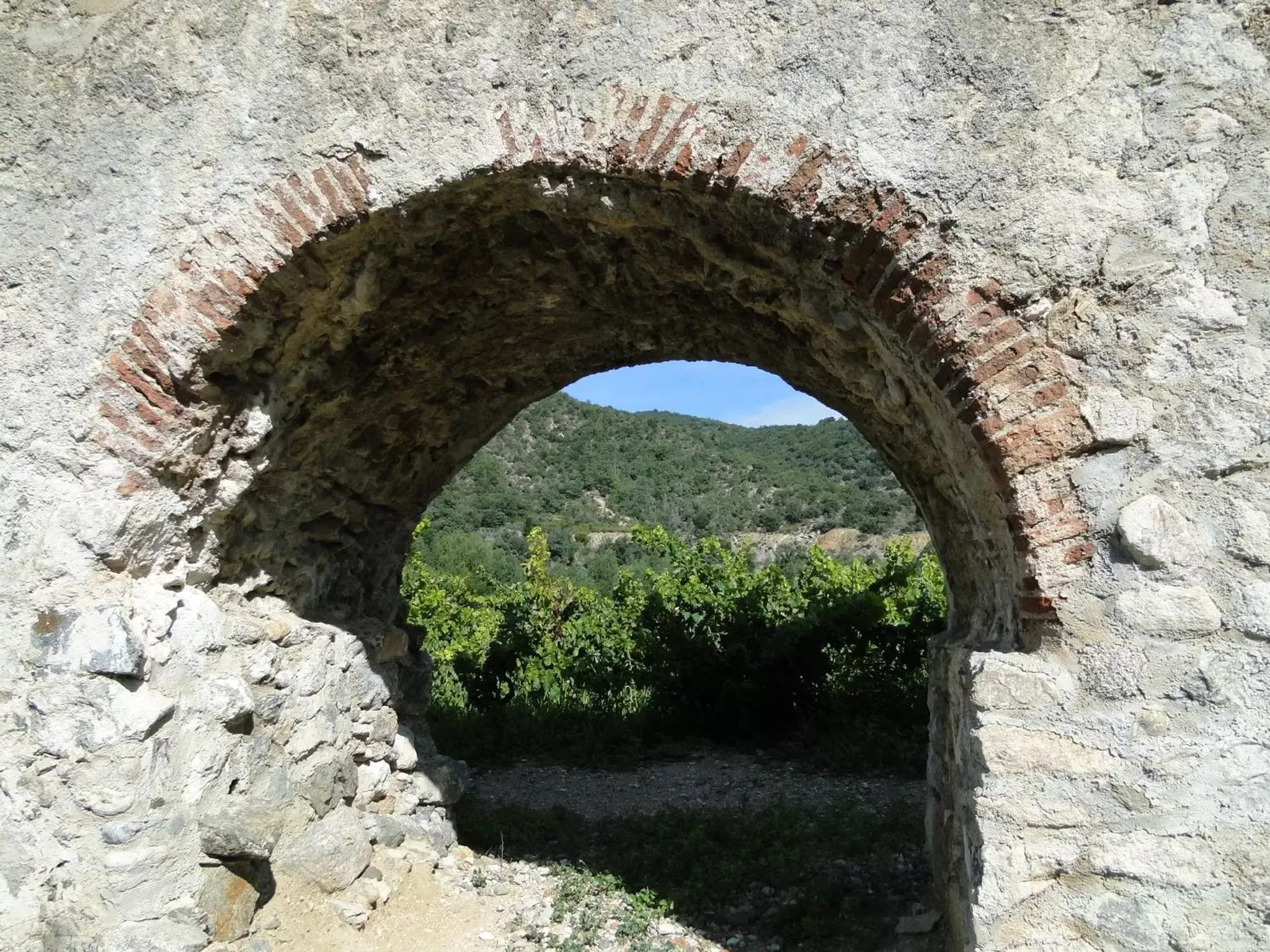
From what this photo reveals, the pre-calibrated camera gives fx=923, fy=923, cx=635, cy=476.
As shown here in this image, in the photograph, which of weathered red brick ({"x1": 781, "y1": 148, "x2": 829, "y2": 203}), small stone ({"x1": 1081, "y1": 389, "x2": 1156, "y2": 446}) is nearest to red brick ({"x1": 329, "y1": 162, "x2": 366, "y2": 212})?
weathered red brick ({"x1": 781, "y1": 148, "x2": 829, "y2": 203})

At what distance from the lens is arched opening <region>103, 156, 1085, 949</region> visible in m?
2.40

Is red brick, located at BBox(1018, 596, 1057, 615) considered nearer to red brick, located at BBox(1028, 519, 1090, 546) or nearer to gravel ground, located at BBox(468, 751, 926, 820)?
red brick, located at BBox(1028, 519, 1090, 546)

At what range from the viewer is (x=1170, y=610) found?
2.20 metres

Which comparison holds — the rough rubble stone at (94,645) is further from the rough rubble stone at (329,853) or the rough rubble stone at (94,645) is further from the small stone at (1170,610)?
the small stone at (1170,610)

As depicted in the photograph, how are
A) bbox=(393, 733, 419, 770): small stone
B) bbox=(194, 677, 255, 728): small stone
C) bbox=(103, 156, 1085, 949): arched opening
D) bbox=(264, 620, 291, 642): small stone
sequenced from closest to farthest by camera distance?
bbox=(103, 156, 1085, 949): arched opening < bbox=(194, 677, 255, 728): small stone < bbox=(264, 620, 291, 642): small stone < bbox=(393, 733, 419, 770): small stone

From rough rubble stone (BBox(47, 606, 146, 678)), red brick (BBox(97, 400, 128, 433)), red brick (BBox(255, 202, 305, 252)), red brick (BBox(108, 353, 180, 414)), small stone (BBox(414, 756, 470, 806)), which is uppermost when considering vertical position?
red brick (BBox(255, 202, 305, 252))

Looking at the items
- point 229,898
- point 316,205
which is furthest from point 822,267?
point 229,898

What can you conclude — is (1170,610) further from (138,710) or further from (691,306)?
(138,710)

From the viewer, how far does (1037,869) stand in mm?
2168

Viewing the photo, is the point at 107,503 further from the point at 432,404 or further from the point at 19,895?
the point at 432,404

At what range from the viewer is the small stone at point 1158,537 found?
2205mm

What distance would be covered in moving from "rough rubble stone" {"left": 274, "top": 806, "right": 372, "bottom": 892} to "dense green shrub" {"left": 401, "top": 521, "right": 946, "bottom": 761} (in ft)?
11.1

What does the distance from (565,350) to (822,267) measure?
1486 millimetres

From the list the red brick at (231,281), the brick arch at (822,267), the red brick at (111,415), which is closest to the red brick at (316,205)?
the brick arch at (822,267)
